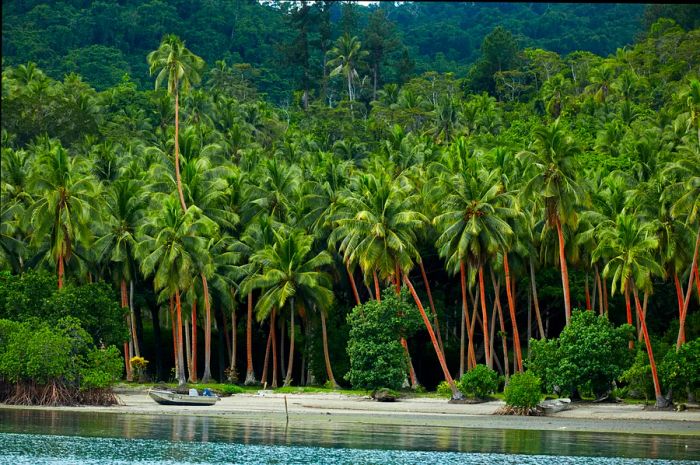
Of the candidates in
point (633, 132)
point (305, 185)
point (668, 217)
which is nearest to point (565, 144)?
point (668, 217)

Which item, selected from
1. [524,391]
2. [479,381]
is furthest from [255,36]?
[524,391]

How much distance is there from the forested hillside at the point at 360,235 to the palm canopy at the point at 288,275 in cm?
14

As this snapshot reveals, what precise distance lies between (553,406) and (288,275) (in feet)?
58.8

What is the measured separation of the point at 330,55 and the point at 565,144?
267ft

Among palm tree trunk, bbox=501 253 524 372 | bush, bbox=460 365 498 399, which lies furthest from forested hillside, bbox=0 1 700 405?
bush, bbox=460 365 498 399

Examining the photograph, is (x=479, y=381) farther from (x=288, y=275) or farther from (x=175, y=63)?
(x=175, y=63)

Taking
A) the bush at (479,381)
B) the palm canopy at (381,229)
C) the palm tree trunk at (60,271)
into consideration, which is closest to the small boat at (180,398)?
the palm tree trunk at (60,271)

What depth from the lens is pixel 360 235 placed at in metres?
56.7

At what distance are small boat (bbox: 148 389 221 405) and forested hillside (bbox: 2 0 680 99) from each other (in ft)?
228

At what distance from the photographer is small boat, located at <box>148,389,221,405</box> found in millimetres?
54228

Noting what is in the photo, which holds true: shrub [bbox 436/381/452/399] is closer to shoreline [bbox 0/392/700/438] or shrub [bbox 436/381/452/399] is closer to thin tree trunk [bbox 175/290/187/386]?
shoreline [bbox 0/392/700/438]

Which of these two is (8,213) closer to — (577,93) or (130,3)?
(577,93)

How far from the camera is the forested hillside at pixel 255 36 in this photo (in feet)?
412

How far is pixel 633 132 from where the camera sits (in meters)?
81.1
